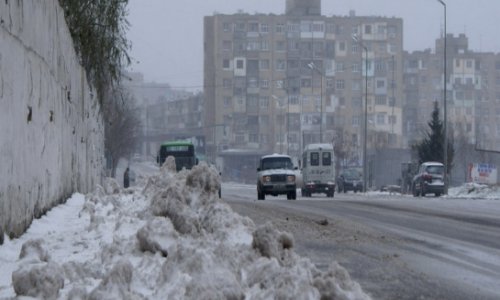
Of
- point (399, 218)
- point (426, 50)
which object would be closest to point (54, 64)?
point (399, 218)

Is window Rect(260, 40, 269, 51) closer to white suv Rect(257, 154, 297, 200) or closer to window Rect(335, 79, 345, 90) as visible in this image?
window Rect(335, 79, 345, 90)

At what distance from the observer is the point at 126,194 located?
25797 millimetres

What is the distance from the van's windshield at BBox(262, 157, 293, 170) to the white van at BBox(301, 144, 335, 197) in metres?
9.52

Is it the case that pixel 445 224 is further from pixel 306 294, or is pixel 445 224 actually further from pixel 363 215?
pixel 306 294

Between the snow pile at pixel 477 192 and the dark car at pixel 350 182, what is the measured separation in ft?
54.0

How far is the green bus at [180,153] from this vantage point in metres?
48.8

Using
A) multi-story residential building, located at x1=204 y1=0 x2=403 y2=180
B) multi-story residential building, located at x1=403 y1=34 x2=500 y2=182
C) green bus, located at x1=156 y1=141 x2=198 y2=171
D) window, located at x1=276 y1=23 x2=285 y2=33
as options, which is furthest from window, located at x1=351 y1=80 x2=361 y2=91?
green bus, located at x1=156 y1=141 x2=198 y2=171

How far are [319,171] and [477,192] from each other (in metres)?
8.89

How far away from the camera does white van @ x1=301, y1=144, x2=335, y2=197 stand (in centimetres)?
5397

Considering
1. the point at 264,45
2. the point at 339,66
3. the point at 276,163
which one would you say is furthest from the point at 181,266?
the point at 339,66

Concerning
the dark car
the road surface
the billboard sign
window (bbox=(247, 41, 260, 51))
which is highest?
window (bbox=(247, 41, 260, 51))

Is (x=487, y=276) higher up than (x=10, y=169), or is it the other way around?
(x=10, y=169)

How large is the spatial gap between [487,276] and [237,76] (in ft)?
349

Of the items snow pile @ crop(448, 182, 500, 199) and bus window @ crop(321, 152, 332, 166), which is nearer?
snow pile @ crop(448, 182, 500, 199)
